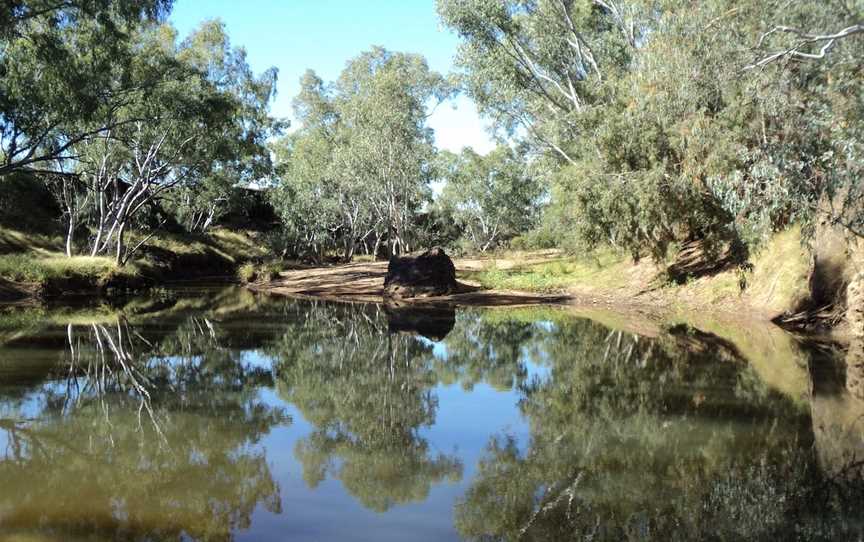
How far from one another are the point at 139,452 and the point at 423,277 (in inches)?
785

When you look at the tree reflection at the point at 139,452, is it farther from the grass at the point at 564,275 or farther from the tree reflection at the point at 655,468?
the grass at the point at 564,275

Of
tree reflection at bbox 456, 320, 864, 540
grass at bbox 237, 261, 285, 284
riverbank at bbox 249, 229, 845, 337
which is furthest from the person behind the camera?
grass at bbox 237, 261, 285, 284

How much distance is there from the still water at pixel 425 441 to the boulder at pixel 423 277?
12.2 metres

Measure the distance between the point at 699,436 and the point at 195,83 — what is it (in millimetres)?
20828

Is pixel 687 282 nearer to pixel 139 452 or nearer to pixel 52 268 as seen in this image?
pixel 139 452

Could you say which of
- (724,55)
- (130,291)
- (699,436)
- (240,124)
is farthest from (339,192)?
(699,436)

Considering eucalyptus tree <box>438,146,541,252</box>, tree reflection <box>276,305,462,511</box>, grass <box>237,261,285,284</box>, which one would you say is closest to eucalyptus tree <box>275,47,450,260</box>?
eucalyptus tree <box>438,146,541,252</box>

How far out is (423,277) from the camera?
1032 inches

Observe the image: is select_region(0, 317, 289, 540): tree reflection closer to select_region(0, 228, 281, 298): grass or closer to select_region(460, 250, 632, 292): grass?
select_region(0, 228, 281, 298): grass

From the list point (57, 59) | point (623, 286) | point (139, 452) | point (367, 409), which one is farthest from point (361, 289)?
point (139, 452)

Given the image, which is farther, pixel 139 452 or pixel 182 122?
pixel 182 122

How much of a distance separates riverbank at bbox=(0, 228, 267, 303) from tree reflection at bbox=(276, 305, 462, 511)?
12.1 metres

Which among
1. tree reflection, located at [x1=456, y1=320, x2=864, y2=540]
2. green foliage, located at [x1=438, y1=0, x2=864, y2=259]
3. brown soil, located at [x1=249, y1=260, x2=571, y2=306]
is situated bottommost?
tree reflection, located at [x1=456, y1=320, x2=864, y2=540]

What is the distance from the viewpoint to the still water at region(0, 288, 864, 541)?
4.98 m
